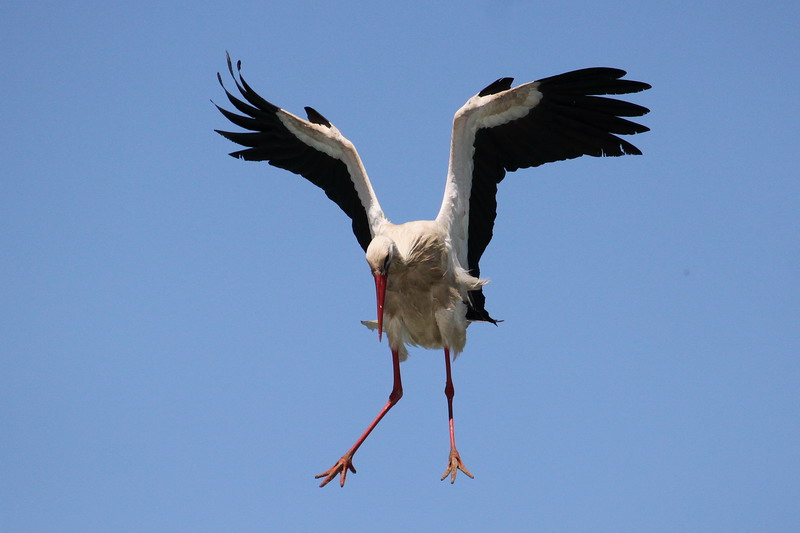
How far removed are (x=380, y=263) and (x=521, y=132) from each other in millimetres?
1973

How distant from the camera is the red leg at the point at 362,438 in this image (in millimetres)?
10195

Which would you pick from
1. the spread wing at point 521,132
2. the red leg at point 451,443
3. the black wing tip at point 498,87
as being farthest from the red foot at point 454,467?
the black wing tip at point 498,87

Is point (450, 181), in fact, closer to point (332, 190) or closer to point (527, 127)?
point (527, 127)

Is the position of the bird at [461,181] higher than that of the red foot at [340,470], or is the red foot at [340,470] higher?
the bird at [461,181]

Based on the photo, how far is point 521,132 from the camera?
10.7m

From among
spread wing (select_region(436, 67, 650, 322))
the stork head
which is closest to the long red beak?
the stork head

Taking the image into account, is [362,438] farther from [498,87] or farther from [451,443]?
[498,87]

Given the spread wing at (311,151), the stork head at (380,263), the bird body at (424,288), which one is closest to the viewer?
the stork head at (380,263)

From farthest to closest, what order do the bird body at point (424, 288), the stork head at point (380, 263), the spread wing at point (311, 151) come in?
the spread wing at point (311, 151)
the bird body at point (424, 288)
the stork head at point (380, 263)

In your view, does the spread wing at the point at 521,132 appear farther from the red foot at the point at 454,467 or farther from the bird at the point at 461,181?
the red foot at the point at 454,467

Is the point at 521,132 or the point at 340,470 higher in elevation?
the point at 521,132

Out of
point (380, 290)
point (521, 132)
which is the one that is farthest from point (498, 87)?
point (380, 290)

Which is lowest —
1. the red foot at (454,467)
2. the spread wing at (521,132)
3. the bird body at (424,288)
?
the red foot at (454,467)

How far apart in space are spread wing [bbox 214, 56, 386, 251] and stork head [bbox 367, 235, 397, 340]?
98cm
